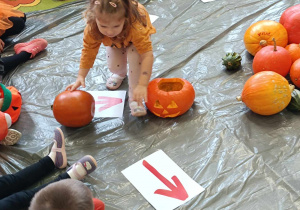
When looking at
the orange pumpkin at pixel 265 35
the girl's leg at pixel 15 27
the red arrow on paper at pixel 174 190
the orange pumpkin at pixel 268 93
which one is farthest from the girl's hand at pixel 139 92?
the girl's leg at pixel 15 27

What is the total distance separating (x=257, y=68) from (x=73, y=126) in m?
0.87

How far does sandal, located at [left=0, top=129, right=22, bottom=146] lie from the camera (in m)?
1.34

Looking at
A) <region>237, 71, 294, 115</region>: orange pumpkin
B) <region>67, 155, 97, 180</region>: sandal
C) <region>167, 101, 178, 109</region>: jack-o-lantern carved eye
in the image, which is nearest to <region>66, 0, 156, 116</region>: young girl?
<region>167, 101, 178, 109</region>: jack-o-lantern carved eye

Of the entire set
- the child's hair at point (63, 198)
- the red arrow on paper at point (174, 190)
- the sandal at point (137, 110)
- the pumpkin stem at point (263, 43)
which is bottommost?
the red arrow on paper at point (174, 190)

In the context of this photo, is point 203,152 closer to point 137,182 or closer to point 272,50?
point 137,182

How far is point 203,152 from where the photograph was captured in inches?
50.0

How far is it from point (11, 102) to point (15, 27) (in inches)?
33.7

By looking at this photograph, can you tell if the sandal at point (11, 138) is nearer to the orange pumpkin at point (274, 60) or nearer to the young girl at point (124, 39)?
the young girl at point (124, 39)

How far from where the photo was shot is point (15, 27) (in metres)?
2.12

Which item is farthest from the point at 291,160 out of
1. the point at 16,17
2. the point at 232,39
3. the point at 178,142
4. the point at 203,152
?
the point at 16,17

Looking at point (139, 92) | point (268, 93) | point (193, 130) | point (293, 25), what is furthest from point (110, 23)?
point (293, 25)

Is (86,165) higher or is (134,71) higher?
(134,71)

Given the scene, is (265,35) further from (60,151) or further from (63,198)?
(63,198)

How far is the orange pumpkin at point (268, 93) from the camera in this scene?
4.30 ft
